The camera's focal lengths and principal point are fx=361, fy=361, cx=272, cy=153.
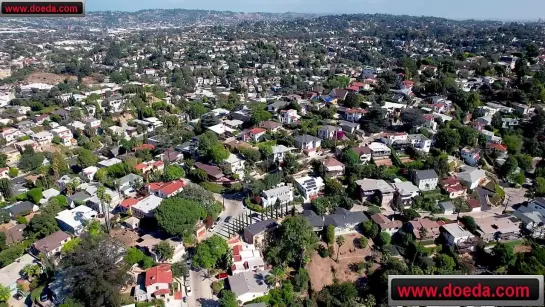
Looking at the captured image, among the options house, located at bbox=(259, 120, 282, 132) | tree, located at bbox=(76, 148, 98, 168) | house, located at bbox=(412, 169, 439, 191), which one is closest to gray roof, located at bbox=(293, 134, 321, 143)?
house, located at bbox=(259, 120, 282, 132)

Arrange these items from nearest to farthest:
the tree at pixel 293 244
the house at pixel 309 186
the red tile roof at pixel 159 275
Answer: the red tile roof at pixel 159 275, the tree at pixel 293 244, the house at pixel 309 186

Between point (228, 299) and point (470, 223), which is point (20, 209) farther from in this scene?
point (470, 223)

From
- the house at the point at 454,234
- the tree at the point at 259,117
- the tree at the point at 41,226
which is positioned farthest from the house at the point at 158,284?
the tree at the point at 259,117

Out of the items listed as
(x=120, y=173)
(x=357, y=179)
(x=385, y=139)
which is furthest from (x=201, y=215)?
(x=385, y=139)

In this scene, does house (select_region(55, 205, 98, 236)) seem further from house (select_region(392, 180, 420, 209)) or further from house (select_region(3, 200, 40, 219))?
house (select_region(392, 180, 420, 209))

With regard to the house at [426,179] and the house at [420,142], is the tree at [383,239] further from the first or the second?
the house at [420,142]
